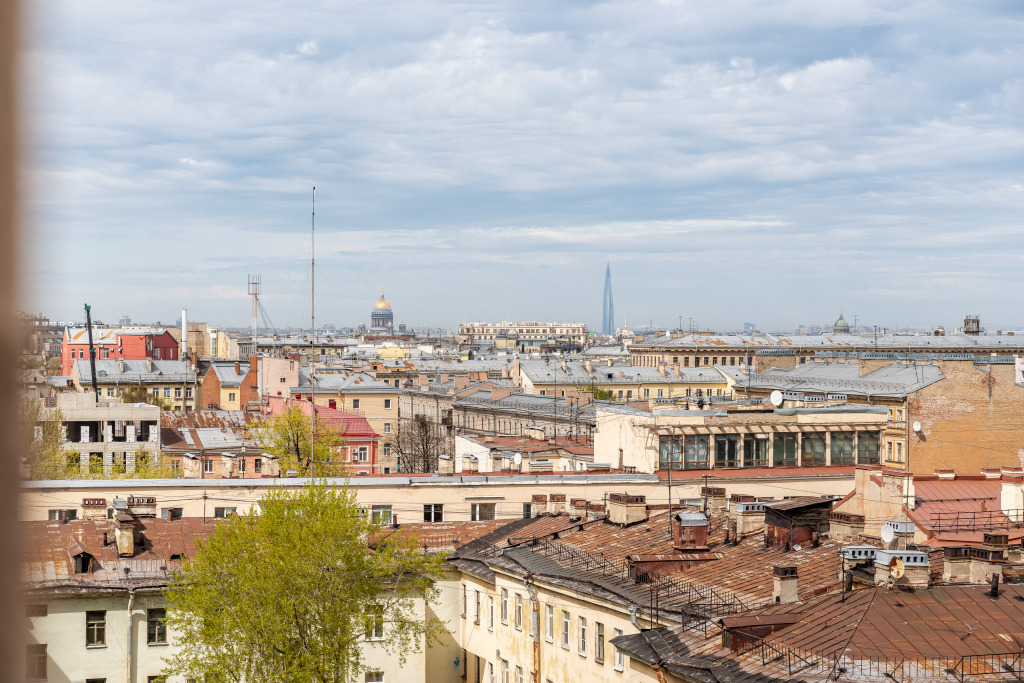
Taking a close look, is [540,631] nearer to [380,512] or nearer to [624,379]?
[380,512]

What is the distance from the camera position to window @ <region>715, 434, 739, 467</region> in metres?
48.4

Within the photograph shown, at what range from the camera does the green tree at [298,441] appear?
209 feet

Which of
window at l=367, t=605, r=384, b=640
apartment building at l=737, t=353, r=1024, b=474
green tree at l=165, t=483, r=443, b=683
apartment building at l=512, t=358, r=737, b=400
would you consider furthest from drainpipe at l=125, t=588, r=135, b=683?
apartment building at l=512, t=358, r=737, b=400

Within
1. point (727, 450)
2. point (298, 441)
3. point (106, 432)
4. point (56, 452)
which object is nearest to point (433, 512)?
point (727, 450)

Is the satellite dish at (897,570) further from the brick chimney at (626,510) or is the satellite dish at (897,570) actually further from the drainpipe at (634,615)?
the brick chimney at (626,510)

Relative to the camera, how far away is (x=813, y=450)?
166ft

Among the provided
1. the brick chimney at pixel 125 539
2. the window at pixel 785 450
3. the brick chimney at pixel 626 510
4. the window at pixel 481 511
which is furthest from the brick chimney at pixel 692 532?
the window at pixel 785 450

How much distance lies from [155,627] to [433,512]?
37.3 feet

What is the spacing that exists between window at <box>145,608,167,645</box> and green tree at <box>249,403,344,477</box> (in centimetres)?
2997

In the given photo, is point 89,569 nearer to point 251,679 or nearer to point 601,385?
point 251,679

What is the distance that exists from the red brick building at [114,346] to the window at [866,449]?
290ft

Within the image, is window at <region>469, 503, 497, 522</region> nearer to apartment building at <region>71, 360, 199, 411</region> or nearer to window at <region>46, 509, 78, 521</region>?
window at <region>46, 509, 78, 521</region>

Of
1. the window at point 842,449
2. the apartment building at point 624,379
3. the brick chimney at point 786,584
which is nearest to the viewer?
the brick chimney at point 786,584

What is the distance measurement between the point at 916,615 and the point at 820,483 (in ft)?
96.2
